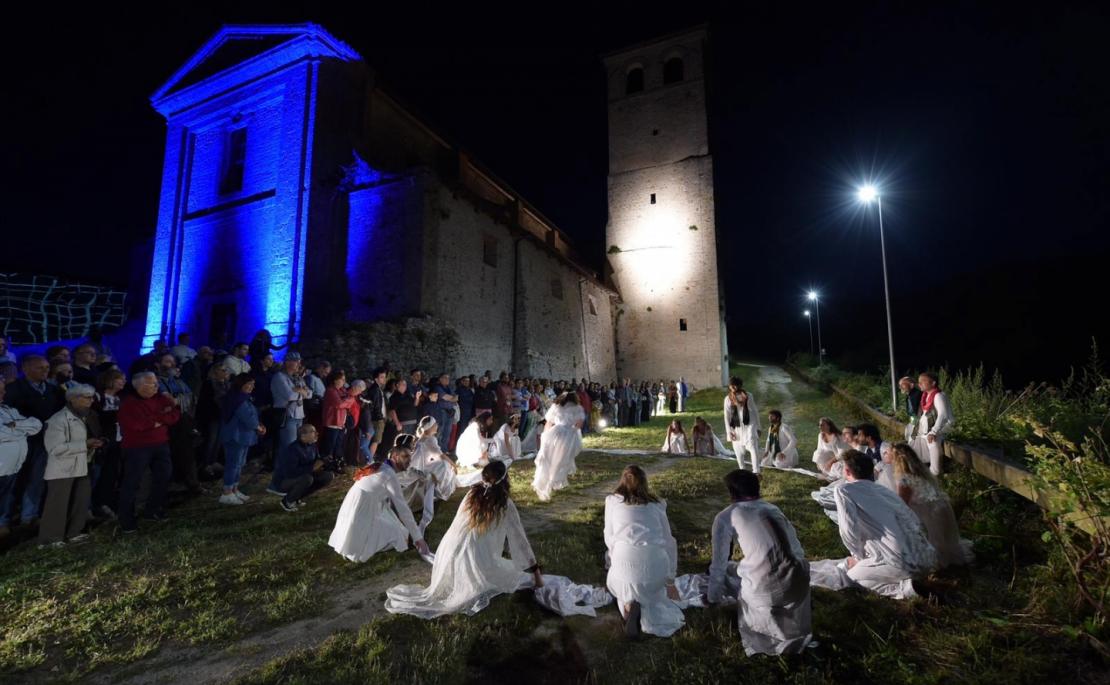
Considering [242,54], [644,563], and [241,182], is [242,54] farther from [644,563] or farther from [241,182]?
[644,563]

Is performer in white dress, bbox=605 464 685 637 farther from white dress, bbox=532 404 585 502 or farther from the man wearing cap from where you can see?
the man wearing cap

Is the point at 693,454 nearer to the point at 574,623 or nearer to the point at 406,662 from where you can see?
the point at 574,623

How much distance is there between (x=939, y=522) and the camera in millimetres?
4113

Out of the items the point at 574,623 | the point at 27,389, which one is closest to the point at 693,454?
the point at 574,623

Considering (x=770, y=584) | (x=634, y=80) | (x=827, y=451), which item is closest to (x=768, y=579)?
(x=770, y=584)

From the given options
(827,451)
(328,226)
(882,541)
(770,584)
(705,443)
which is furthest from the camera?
(328,226)

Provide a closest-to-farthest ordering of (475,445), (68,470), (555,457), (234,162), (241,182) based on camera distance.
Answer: (68,470) < (555,457) < (475,445) < (241,182) < (234,162)

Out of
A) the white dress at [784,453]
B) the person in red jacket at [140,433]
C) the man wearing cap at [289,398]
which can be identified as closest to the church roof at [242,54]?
the man wearing cap at [289,398]

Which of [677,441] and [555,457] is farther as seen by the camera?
[677,441]

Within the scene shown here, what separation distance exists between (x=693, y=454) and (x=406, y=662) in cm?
934

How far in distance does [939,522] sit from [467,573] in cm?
394

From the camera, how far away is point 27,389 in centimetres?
543

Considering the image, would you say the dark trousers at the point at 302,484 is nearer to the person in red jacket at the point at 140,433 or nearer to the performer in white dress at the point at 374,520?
the person in red jacket at the point at 140,433

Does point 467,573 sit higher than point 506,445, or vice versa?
point 506,445
